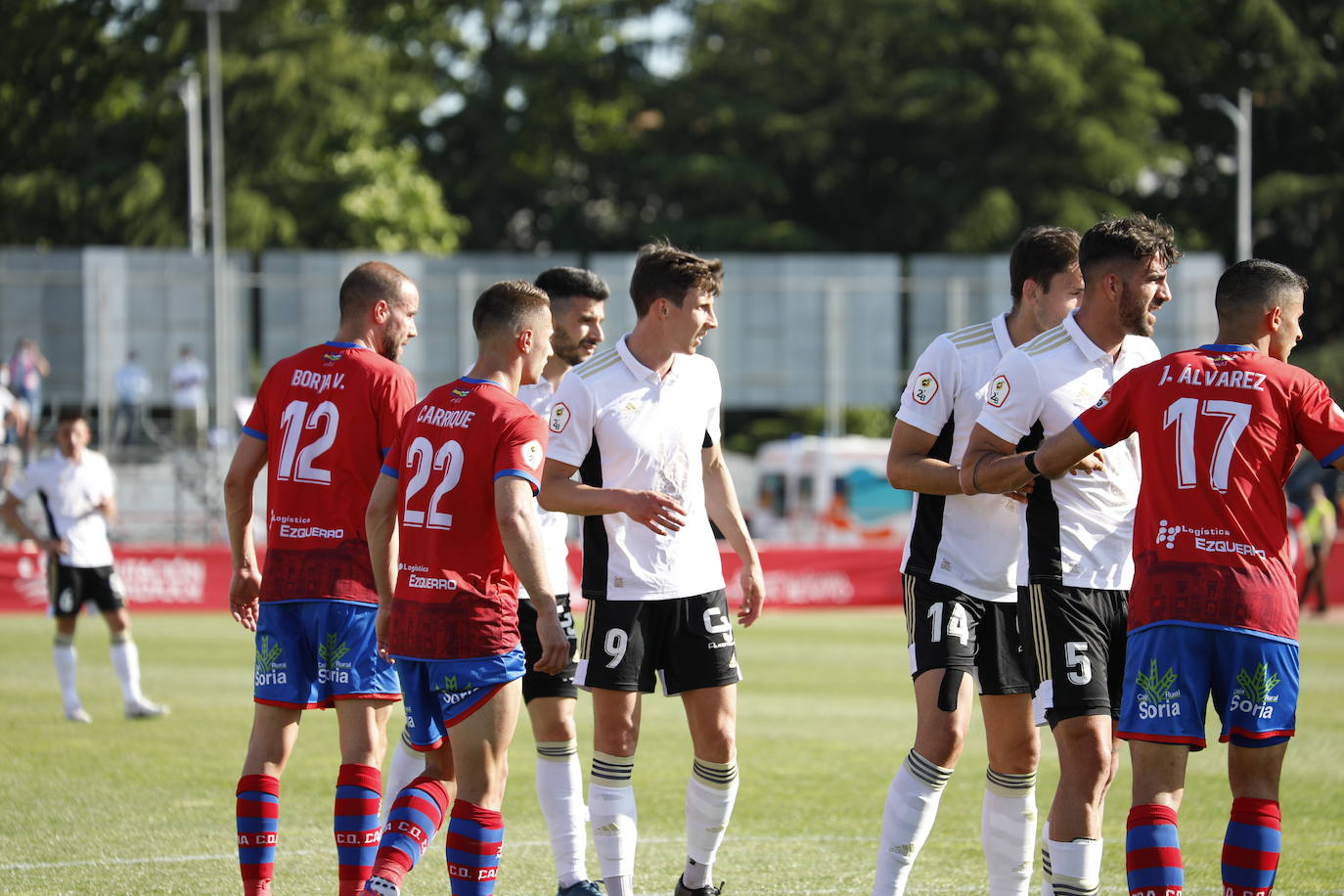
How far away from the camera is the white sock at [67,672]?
41.6 feet

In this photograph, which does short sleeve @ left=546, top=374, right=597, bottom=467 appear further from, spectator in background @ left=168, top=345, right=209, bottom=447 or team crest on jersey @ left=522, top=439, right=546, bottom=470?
spectator in background @ left=168, top=345, right=209, bottom=447

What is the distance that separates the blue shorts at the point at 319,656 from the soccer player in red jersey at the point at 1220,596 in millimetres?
2638

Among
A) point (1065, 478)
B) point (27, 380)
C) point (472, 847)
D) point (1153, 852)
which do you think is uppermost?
point (27, 380)

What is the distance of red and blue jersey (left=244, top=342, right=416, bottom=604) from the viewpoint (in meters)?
6.09

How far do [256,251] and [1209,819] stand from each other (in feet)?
128

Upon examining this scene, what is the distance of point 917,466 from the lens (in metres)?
5.92

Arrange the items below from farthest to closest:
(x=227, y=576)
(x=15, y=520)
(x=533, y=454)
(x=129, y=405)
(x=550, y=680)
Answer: (x=129, y=405), (x=227, y=576), (x=15, y=520), (x=550, y=680), (x=533, y=454)

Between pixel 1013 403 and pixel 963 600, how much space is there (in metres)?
0.79

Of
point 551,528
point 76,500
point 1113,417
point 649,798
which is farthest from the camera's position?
point 76,500

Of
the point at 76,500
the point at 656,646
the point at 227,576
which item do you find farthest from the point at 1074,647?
the point at 227,576

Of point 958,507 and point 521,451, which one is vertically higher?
point 521,451

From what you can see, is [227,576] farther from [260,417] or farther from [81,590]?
[260,417]

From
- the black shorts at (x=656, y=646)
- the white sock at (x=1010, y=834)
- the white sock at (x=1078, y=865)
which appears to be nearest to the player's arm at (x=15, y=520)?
Answer: the black shorts at (x=656, y=646)

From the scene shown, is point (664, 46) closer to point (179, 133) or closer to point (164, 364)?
point (179, 133)
